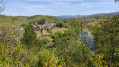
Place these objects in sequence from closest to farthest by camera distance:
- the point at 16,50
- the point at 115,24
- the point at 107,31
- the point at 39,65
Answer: the point at 16,50 → the point at 39,65 → the point at 115,24 → the point at 107,31

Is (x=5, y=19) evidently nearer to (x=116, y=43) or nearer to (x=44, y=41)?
(x=116, y=43)

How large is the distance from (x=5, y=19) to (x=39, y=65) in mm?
11545

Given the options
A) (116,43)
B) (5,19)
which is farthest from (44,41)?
(116,43)

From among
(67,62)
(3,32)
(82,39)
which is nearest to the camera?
(67,62)

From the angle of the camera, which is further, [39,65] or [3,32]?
[3,32]

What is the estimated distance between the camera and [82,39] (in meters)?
13.6

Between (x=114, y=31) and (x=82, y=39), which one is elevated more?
(x=114, y=31)

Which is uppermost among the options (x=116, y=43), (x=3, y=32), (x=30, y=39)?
→ (x=3, y=32)

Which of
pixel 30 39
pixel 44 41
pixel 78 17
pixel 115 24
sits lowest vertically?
pixel 44 41

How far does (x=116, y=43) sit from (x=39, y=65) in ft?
23.8

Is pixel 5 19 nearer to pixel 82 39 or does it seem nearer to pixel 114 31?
pixel 82 39

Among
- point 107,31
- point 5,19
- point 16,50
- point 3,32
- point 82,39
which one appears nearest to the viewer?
point 16,50

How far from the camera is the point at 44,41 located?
5684 cm

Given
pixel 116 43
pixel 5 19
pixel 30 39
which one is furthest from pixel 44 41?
pixel 116 43
